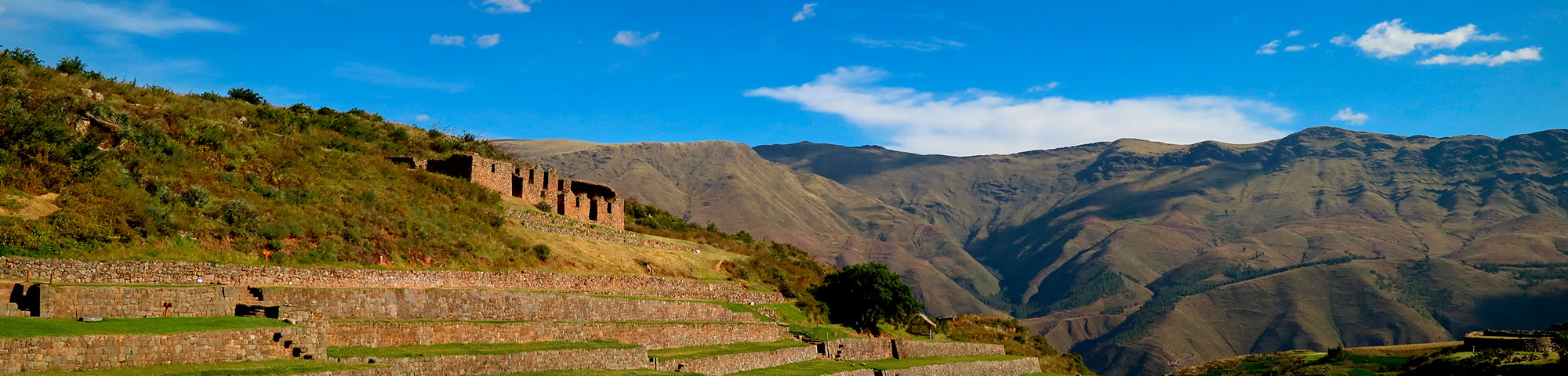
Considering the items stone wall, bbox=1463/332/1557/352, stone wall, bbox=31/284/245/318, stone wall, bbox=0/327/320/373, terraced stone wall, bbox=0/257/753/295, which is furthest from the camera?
stone wall, bbox=1463/332/1557/352

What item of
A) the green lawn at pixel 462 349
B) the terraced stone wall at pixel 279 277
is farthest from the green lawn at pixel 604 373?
the terraced stone wall at pixel 279 277

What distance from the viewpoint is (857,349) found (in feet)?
144

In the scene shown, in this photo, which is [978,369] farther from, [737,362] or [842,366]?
[737,362]

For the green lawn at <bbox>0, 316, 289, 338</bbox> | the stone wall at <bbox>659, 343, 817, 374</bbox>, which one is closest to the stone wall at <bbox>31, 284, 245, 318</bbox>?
the green lawn at <bbox>0, 316, 289, 338</bbox>

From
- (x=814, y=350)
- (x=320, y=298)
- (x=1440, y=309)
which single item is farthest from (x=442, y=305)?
(x=1440, y=309)

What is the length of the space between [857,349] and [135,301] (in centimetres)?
2733

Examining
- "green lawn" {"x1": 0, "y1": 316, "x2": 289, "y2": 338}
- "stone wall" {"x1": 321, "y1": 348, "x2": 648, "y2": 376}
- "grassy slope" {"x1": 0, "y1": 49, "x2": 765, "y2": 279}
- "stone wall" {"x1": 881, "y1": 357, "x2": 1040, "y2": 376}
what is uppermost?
"grassy slope" {"x1": 0, "y1": 49, "x2": 765, "y2": 279}

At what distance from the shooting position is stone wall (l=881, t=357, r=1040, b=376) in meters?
41.5

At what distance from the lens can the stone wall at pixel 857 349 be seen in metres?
42.5

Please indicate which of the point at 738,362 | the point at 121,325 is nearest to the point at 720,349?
the point at 738,362

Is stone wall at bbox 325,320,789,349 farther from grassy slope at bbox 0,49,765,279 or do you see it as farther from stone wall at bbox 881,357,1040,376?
grassy slope at bbox 0,49,765,279

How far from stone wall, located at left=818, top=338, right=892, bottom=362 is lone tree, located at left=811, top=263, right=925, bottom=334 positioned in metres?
4.54

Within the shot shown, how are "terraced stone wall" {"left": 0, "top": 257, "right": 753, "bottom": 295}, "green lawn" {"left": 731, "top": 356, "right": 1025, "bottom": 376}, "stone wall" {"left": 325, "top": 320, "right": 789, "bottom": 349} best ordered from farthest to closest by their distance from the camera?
"green lawn" {"left": 731, "top": 356, "right": 1025, "bottom": 376}
"stone wall" {"left": 325, "top": 320, "right": 789, "bottom": 349}
"terraced stone wall" {"left": 0, "top": 257, "right": 753, "bottom": 295}

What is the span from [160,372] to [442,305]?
34.2 feet
